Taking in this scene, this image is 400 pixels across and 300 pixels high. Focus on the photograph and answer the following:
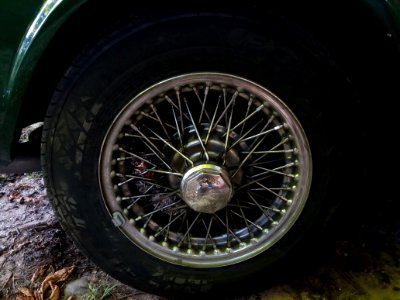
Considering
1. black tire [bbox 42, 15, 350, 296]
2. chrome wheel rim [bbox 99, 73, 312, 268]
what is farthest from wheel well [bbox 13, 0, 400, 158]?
chrome wheel rim [bbox 99, 73, 312, 268]

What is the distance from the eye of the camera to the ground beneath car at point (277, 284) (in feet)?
6.24

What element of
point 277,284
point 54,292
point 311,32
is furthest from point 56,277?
point 311,32

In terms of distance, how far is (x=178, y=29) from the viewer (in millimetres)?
1477

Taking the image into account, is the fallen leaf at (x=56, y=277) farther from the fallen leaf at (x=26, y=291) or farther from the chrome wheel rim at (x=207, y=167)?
the chrome wheel rim at (x=207, y=167)

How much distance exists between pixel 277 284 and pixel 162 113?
2.93 ft

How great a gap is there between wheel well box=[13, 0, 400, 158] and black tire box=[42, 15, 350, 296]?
5 cm

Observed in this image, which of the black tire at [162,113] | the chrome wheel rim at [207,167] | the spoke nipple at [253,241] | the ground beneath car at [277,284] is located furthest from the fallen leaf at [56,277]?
the spoke nipple at [253,241]

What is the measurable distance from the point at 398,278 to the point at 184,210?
101 cm

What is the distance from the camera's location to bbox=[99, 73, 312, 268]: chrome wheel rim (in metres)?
1.61

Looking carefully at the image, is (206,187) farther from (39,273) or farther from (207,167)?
(39,273)

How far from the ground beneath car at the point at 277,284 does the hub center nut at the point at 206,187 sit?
0.48 metres

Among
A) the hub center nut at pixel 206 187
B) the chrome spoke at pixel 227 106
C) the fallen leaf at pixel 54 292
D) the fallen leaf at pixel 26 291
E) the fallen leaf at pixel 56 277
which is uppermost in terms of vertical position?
the chrome spoke at pixel 227 106

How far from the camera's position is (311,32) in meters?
1.52

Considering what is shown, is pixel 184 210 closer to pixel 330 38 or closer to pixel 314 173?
pixel 314 173
